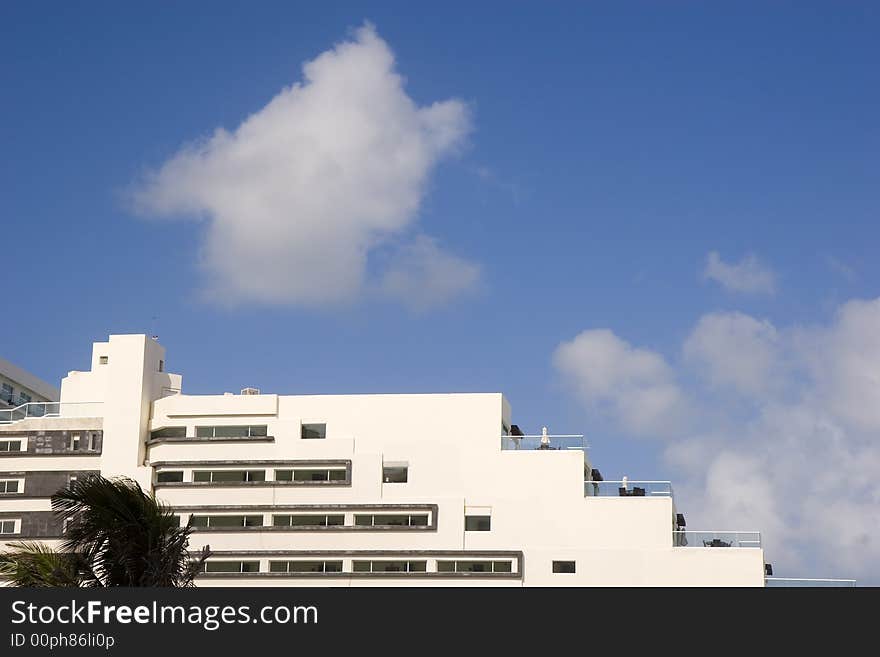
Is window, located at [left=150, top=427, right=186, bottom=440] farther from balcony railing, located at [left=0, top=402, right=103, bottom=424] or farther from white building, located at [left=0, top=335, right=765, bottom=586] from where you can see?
balcony railing, located at [left=0, top=402, right=103, bottom=424]

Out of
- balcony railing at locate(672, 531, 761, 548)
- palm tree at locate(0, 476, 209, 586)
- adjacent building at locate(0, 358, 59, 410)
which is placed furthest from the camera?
adjacent building at locate(0, 358, 59, 410)

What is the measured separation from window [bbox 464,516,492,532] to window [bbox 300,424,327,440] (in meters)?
10.3

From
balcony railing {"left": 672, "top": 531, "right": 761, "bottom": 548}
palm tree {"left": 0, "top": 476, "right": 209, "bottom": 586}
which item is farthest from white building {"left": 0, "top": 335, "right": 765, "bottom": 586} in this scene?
palm tree {"left": 0, "top": 476, "right": 209, "bottom": 586}

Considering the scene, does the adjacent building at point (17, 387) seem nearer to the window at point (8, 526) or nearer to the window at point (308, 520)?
the window at point (8, 526)

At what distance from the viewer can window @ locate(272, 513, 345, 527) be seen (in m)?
77.8

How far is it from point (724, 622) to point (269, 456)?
190ft

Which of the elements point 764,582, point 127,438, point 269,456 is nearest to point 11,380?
point 127,438

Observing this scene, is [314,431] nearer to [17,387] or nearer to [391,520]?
[391,520]

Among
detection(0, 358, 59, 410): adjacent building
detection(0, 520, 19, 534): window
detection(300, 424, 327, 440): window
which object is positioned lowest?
detection(0, 520, 19, 534): window

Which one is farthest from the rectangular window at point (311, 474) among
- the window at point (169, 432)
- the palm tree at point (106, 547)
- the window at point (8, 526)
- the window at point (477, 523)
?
the palm tree at point (106, 547)

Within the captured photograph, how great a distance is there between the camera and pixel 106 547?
30.7m

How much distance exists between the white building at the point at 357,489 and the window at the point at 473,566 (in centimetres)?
8

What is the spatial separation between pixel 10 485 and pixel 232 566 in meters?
16.0

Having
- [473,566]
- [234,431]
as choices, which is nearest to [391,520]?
[473,566]
